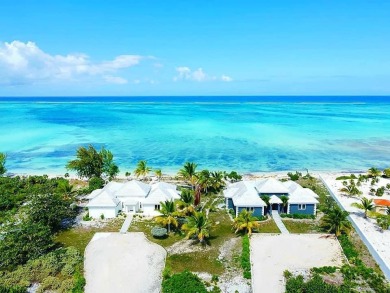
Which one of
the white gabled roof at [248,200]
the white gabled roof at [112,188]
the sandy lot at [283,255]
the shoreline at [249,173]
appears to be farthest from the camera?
the shoreline at [249,173]

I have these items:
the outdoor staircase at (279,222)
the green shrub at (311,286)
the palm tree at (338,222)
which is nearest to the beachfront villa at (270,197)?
the outdoor staircase at (279,222)

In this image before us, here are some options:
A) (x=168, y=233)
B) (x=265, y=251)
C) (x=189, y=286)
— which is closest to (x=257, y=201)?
(x=265, y=251)

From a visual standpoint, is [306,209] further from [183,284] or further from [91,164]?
[91,164]

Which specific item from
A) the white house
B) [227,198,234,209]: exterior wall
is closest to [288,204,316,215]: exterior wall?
[227,198,234,209]: exterior wall

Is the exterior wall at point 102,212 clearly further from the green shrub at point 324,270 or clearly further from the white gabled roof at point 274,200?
the green shrub at point 324,270

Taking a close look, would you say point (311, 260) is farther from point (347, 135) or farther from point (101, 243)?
point (347, 135)
